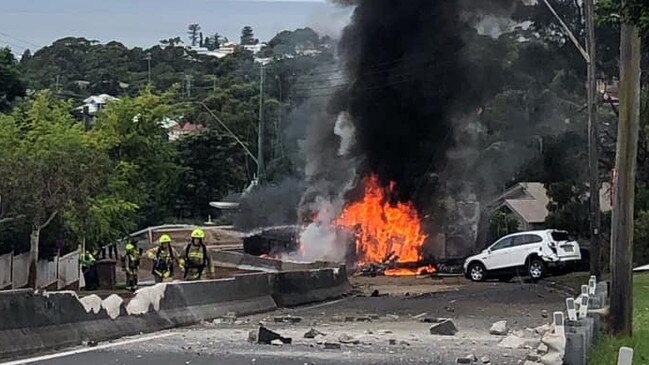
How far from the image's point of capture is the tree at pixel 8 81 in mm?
53688

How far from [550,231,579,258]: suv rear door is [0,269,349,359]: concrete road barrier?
1437 cm

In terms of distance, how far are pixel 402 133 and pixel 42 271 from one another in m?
14.9

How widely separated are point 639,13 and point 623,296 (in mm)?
6325

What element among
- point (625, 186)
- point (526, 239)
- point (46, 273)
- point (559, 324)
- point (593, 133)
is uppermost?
point (593, 133)

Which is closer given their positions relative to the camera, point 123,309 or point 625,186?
point 625,186

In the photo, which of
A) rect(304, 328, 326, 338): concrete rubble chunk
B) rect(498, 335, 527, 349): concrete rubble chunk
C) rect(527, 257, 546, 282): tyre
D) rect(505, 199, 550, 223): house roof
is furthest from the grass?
rect(505, 199, 550, 223): house roof

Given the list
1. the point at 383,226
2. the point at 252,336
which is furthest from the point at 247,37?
the point at 252,336

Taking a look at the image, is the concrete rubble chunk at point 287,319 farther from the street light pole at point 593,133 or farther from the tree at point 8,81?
the tree at point 8,81

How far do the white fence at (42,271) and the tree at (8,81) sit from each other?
10.8 m

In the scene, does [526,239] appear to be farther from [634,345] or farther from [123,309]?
[634,345]

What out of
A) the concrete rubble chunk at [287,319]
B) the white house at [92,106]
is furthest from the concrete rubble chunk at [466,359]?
the white house at [92,106]

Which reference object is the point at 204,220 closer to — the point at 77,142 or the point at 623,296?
the point at 77,142

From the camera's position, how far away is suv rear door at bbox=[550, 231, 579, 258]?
131ft

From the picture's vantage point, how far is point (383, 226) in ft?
158
